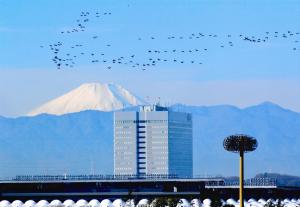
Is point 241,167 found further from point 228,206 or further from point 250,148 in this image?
point 228,206

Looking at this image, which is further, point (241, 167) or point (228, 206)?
point (228, 206)

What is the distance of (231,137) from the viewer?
14625cm

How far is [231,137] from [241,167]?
745cm

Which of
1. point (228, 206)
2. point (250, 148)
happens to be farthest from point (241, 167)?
point (228, 206)

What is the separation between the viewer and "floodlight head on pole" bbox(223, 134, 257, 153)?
14525 cm

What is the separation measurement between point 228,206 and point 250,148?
41.7 meters

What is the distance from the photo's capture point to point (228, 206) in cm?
18612

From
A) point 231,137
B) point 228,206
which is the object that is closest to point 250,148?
point 231,137

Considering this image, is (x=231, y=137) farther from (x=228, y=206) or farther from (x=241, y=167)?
(x=228, y=206)

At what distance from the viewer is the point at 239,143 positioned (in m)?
145

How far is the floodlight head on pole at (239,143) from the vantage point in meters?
145

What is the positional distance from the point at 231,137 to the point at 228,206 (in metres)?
41.2

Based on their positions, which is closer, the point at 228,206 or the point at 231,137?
the point at 231,137

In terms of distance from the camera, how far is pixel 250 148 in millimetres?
145375
